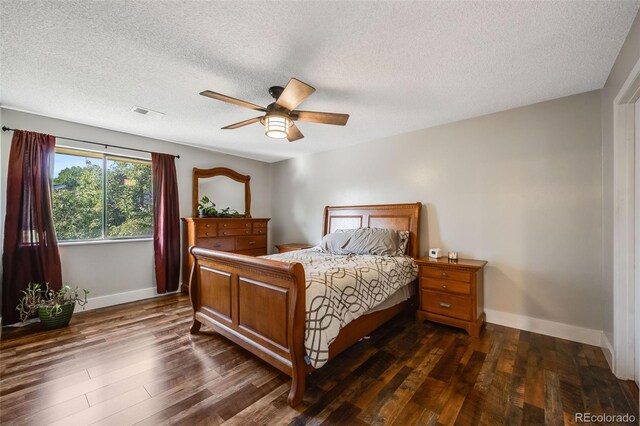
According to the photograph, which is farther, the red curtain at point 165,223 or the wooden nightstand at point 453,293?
the red curtain at point 165,223

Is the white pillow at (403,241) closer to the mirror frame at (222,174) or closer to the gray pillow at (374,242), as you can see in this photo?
the gray pillow at (374,242)

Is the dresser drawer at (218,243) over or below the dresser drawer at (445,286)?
over

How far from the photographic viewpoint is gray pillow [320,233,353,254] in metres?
3.56

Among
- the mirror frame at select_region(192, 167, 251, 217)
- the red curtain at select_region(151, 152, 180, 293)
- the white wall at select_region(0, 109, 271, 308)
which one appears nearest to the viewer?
the white wall at select_region(0, 109, 271, 308)

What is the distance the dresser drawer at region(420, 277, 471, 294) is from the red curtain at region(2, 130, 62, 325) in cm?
433

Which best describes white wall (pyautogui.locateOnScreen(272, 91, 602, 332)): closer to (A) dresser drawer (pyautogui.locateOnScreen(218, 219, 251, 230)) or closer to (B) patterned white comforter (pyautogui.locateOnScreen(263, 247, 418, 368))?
(B) patterned white comforter (pyautogui.locateOnScreen(263, 247, 418, 368))

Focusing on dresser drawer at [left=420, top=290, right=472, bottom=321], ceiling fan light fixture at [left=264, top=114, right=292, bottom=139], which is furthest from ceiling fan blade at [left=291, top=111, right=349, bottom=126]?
dresser drawer at [left=420, top=290, right=472, bottom=321]

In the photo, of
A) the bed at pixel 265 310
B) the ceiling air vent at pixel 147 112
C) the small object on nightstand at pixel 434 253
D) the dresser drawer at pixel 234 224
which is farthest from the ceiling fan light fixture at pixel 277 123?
A: the dresser drawer at pixel 234 224

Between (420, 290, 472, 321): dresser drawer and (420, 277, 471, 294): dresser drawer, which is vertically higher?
(420, 277, 471, 294): dresser drawer

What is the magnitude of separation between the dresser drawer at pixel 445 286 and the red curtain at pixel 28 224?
433 cm

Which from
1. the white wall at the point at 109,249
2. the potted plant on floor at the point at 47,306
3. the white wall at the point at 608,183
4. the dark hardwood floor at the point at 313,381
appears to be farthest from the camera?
the white wall at the point at 109,249

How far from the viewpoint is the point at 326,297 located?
6.34 ft

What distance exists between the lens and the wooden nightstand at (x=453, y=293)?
2.69 m

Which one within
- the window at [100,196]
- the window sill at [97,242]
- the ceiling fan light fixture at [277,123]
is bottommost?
the window sill at [97,242]
